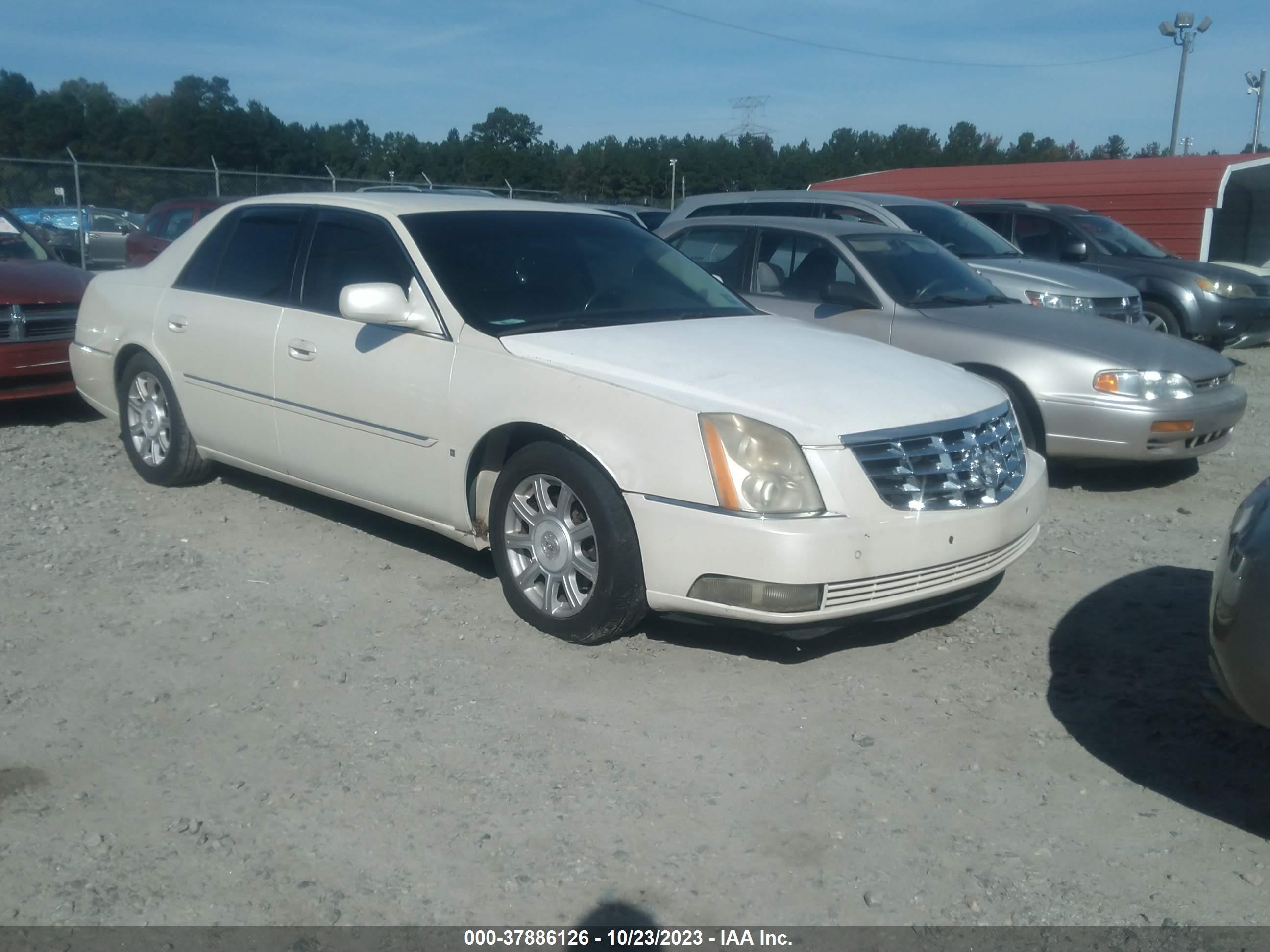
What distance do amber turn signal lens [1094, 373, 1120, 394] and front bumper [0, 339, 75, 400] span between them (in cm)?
646

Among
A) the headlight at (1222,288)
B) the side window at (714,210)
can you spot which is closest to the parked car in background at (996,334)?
the side window at (714,210)

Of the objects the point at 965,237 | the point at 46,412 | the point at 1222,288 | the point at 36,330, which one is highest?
the point at 965,237

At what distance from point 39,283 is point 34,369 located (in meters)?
0.69

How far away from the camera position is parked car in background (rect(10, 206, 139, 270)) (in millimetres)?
20719

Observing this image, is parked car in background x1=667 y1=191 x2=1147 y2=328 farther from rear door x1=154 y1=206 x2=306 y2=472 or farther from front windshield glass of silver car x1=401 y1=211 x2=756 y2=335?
rear door x1=154 y1=206 x2=306 y2=472

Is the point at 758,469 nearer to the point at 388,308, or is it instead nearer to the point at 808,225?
the point at 388,308

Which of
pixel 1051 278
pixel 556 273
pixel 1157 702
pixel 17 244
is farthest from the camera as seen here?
pixel 1051 278

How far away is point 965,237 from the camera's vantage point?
10320 millimetres

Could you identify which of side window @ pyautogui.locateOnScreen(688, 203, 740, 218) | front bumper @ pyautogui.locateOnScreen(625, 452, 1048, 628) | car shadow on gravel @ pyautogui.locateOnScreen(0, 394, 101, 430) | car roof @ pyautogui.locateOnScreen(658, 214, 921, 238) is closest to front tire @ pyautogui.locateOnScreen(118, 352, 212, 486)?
car shadow on gravel @ pyautogui.locateOnScreen(0, 394, 101, 430)

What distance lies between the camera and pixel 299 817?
10.9 feet

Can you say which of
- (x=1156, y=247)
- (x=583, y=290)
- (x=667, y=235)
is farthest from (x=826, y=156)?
(x=583, y=290)

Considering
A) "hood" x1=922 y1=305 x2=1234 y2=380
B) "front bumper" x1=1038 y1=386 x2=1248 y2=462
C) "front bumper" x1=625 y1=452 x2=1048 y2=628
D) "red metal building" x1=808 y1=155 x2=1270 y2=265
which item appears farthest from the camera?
"red metal building" x1=808 y1=155 x2=1270 y2=265

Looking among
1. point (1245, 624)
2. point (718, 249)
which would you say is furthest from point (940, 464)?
point (718, 249)

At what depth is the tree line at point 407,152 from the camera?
4241 cm
